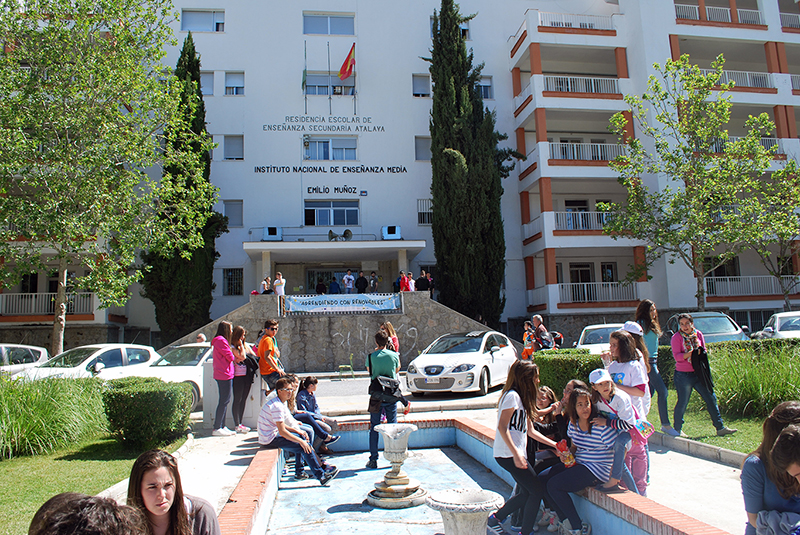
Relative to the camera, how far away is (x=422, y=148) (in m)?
27.2

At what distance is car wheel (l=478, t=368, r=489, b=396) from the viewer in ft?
40.0

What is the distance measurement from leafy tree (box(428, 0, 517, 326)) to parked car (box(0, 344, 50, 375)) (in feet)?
47.9

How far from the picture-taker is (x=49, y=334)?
72.9 ft

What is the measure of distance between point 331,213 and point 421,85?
7845mm

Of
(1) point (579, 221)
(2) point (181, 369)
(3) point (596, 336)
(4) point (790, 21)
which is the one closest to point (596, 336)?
(3) point (596, 336)

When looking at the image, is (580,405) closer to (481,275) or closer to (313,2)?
(481,275)

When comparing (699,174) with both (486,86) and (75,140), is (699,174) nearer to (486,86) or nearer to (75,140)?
(486,86)

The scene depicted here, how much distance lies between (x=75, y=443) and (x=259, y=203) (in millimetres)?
18798

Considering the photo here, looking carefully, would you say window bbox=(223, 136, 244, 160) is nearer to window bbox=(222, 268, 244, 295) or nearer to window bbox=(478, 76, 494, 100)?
window bbox=(222, 268, 244, 295)

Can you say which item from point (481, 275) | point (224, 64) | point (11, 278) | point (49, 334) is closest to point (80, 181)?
point (11, 278)

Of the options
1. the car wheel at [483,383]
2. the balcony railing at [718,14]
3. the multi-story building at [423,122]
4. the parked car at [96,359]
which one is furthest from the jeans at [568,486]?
the balcony railing at [718,14]

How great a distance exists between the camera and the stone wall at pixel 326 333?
19266 millimetres

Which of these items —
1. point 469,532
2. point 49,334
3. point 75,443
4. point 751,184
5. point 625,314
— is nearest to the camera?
point 469,532

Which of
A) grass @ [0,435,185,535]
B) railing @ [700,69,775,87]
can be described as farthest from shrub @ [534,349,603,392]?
railing @ [700,69,775,87]
